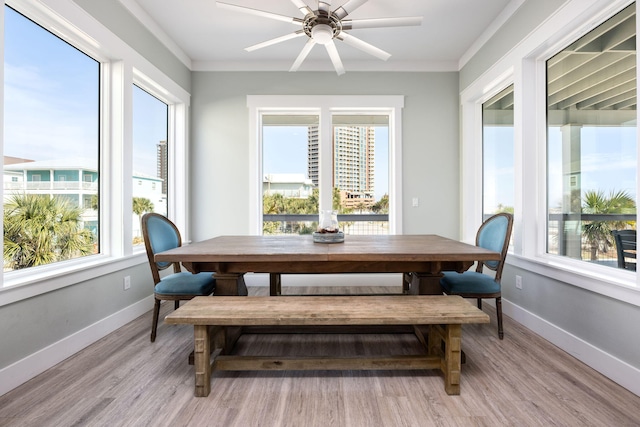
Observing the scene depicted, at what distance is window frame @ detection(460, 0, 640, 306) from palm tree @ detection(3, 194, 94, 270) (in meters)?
3.52

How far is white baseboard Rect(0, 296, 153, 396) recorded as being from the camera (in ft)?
5.41

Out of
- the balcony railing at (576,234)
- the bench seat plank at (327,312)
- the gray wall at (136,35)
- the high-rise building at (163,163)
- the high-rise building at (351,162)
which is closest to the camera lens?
the bench seat plank at (327,312)

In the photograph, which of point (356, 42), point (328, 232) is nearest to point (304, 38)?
point (356, 42)

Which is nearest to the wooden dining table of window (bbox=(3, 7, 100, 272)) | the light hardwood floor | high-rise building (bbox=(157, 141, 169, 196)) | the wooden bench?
the wooden bench

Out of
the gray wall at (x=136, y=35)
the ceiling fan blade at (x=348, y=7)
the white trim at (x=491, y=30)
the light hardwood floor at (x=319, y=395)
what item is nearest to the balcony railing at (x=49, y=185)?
the light hardwood floor at (x=319, y=395)

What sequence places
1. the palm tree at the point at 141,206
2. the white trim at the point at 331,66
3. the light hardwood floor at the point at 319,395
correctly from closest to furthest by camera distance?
the light hardwood floor at the point at 319,395 < the palm tree at the point at 141,206 < the white trim at the point at 331,66

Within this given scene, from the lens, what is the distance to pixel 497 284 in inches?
90.1

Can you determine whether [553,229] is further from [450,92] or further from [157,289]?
[157,289]

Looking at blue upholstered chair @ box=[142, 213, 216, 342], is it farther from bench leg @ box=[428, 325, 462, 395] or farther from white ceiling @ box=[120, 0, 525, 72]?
white ceiling @ box=[120, 0, 525, 72]

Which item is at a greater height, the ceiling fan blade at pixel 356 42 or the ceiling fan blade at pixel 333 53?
the ceiling fan blade at pixel 356 42

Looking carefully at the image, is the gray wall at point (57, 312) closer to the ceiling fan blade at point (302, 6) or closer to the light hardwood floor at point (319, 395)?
the light hardwood floor at point (319, 395)

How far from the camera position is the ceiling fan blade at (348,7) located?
2059mm

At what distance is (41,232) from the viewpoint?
6.62ft

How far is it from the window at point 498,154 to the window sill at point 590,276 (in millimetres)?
801
